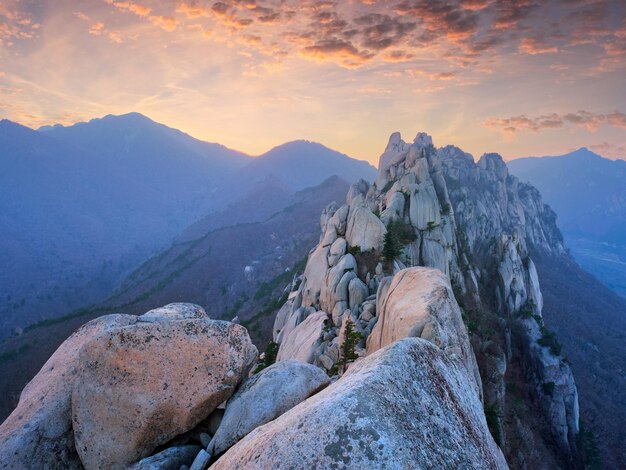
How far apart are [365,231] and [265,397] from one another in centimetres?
3389

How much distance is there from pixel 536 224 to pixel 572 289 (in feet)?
130

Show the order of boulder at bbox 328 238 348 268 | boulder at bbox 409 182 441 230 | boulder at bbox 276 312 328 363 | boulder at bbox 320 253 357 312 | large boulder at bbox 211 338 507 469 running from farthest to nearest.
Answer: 1. boulder at bbox 409 182 441 230
2. boulder at bbox 328 238 348 268
3. boulder at bbox 320 253 357 312
4. boulder at bbox 276 312 328 363
5. large boulder at bbox 211 338 507 469

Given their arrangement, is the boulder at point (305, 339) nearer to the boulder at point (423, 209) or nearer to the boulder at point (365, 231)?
the boulder at point (365, 231)

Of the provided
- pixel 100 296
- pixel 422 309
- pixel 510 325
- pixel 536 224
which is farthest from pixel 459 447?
pixel 100 296

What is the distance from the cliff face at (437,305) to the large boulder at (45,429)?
12.6 metres

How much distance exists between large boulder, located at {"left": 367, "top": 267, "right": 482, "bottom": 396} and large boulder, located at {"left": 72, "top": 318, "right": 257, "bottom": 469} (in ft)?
25.4

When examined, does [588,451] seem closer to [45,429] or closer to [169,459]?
[169,459]

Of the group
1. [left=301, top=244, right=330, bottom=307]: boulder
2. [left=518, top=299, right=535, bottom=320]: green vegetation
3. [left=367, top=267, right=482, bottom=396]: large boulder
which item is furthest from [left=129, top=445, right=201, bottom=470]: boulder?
[left=518, top=299, right=535, bottom=320]: green vegetation

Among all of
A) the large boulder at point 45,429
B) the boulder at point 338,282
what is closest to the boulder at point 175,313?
the large boulder at point 45,429

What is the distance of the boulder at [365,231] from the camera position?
4156cm

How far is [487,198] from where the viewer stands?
132875 mm

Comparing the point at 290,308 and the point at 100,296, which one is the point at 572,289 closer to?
the point at 290,308

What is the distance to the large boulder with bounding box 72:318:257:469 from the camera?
988 centimetres

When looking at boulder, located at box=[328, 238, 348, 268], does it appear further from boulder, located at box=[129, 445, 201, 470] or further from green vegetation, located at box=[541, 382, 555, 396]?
green vegetation, located at box=[541, 382, 555, 396]
